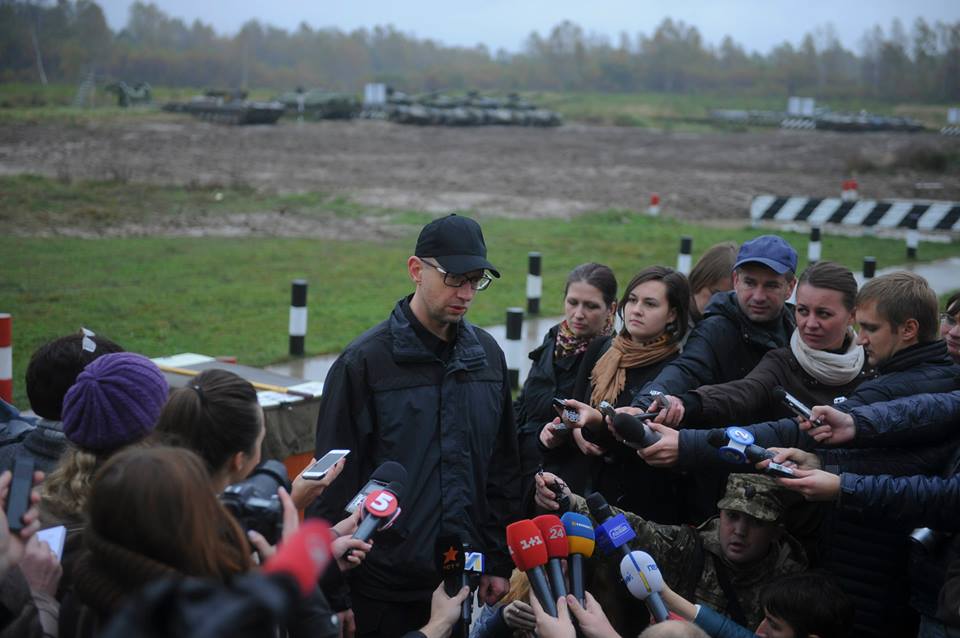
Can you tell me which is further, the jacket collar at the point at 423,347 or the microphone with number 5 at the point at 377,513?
Result: the jacket collar at the point at 423,347

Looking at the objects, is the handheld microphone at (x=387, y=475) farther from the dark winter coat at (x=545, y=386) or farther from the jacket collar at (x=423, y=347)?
the dark winter coat at (x=545, y=386)

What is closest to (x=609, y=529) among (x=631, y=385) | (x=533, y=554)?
(x=533, y=554)

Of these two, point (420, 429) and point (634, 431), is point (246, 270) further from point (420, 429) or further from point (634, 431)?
point (634, 431)

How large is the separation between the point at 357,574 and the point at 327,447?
1.64ft

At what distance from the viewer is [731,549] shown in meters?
4.20

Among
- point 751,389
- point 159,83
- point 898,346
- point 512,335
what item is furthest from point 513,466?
point 159,83

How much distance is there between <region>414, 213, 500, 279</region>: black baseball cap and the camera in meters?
4.00

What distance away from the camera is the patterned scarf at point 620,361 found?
4844mm

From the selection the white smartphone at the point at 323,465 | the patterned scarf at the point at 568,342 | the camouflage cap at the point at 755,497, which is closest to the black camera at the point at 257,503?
the white smartphone at the point at 323,465

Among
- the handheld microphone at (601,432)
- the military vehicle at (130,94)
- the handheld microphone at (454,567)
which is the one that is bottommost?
the handheld microphone at (454,567)

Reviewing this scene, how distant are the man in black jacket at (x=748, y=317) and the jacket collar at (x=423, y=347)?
1.10 metres

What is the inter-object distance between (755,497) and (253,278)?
489 inches

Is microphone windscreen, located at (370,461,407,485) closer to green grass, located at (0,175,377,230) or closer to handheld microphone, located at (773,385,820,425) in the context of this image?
handheld microphone, located at (773,385,820,425)

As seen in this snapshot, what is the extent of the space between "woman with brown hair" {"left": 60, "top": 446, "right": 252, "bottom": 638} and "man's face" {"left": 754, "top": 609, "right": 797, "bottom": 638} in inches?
82.4
